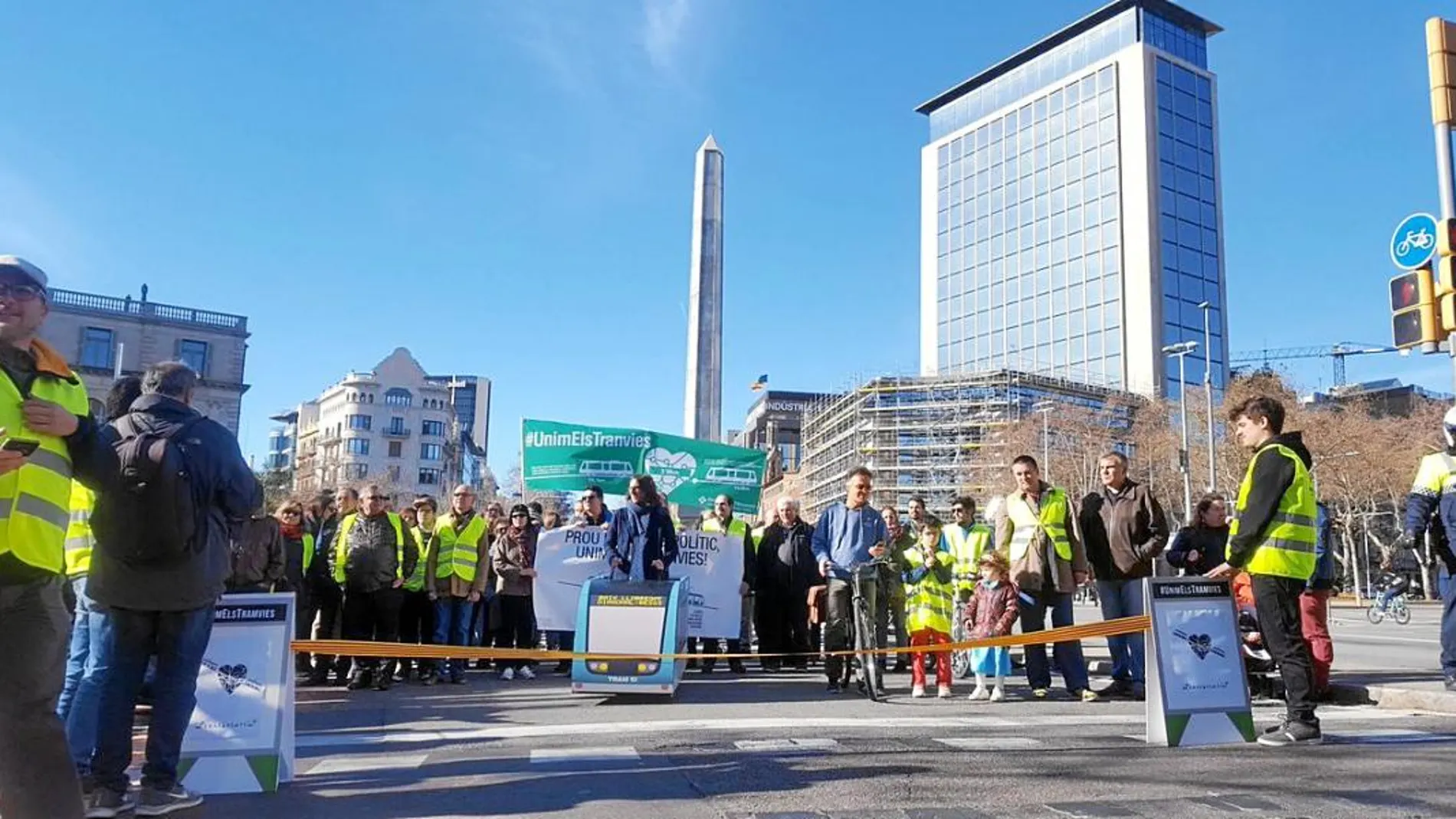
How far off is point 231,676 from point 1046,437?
59367 millimetres

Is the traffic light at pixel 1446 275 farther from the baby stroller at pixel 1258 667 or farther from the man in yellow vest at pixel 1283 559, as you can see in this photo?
the man in yellow vest at pixel 1283 559

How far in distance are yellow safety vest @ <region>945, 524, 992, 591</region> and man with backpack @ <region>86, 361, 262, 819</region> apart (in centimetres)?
672

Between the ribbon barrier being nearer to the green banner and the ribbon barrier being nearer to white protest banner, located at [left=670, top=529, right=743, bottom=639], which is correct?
white protest banner, located at [left=670, top=529, right=743, bottom=639]

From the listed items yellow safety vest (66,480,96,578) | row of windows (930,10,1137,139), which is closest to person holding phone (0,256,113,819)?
yellow safety vest (66,480,96,578)

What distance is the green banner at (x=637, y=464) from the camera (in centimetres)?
1470

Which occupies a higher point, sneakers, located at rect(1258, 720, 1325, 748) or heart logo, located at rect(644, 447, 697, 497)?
heart logo, located at rect(644, 447, 697, 497)

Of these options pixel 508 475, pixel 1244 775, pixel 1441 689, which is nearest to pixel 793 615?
pixel 1441 689

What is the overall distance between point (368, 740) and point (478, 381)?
177m

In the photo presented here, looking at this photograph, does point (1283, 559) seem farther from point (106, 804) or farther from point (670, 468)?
point (670, 468)

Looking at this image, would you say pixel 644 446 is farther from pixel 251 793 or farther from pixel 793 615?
pixel 251 793

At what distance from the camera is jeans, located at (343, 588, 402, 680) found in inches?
413

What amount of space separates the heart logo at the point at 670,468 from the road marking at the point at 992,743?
9099mm

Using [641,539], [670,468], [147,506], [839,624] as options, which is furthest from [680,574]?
[147,506]

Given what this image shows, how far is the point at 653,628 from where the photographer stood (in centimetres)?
897
